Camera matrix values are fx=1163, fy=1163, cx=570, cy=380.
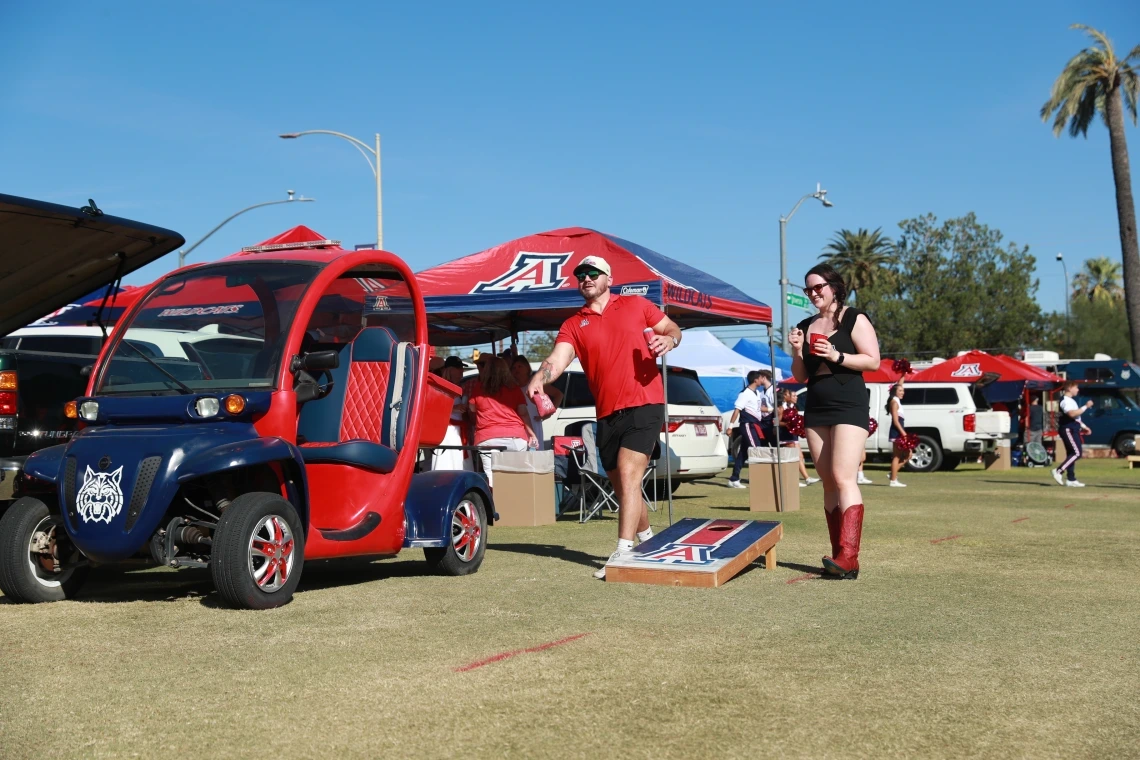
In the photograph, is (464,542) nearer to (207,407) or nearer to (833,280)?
(207,407)

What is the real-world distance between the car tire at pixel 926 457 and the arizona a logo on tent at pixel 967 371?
272 cm

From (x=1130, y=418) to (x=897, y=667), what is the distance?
98.4 feet

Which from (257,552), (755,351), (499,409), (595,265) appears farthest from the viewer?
(755,351)

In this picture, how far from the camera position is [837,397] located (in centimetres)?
740

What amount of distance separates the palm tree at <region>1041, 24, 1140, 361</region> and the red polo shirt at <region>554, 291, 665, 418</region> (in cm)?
3209

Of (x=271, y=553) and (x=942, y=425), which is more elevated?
(x=942, y=425)

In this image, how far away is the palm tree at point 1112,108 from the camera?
35.8 metres

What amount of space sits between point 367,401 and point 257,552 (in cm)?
155

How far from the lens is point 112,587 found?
7.31 metres

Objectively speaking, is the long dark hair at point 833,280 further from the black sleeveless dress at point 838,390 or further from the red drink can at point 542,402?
the red drink can at point 542,402

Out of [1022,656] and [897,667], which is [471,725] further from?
[1022,656]

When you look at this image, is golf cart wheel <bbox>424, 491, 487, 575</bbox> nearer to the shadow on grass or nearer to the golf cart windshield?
the shadow on grass

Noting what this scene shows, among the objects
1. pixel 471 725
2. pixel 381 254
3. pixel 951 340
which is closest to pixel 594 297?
pixel 381 254

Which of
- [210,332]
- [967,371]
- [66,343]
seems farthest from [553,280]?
[967,371]
